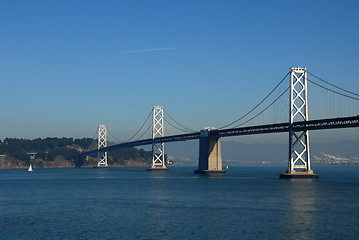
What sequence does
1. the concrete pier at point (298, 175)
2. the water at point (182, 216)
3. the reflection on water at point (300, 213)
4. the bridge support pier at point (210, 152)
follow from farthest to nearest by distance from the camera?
the bridge support pier at point (210, 152)
the concrete pier at point (298, 175)
the reflection on water at point (300, 213)
the water at point (182, 216)

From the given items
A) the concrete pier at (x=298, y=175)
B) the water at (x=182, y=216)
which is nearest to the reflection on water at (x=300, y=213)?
the water at (x=182, y=216)

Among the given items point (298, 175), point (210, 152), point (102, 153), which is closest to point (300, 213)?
point (298, 175)

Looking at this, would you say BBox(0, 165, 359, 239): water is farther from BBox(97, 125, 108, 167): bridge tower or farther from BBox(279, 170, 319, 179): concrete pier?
BBox(97, 125, 108, 167): bridge tower

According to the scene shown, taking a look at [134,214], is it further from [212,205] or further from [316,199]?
[316,199]

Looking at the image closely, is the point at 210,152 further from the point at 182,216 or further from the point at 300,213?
the point at 182,216

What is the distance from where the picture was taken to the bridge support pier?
310 ft

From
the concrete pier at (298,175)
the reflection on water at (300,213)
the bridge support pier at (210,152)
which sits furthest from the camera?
the bridge support pier at (210,152)

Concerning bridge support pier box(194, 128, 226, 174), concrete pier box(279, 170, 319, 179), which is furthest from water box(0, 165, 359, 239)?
bridge support pier box(194, 128, 226, 174)

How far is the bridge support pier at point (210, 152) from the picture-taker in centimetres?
9462

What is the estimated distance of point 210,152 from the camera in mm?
94625

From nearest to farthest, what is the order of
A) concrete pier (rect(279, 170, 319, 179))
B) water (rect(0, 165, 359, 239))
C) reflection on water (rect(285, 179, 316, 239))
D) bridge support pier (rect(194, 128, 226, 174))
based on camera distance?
water (rect(0, 165, 359, 239)), reflection on water (rect(285, 179, 316, 239)), concrete pier (rect(279, 170, 319, 179)), bridge support pier (rect(194, 128, 226, 174))

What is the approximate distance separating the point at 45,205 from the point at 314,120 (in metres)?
Answer: 36.0

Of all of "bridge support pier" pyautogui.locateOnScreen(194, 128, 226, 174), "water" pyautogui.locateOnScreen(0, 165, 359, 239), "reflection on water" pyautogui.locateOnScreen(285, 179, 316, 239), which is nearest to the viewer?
"water" pyautogui.locateOnScreen(0, 165, 359, 239)

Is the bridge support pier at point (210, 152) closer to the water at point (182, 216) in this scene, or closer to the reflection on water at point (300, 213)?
the reflection on water at point (300, 213)
